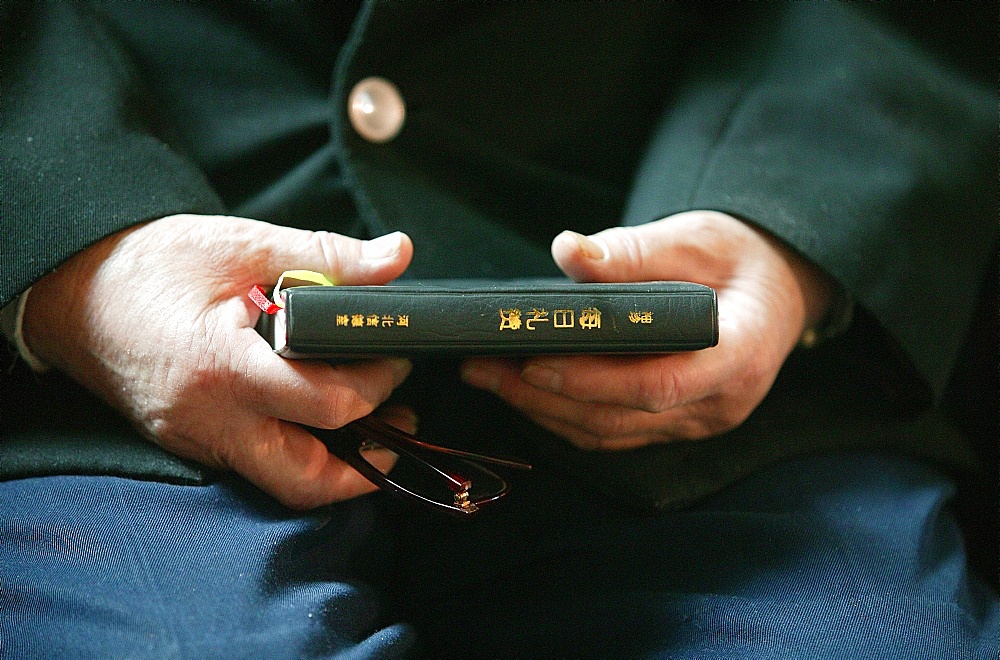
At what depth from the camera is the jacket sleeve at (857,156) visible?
2.09ft

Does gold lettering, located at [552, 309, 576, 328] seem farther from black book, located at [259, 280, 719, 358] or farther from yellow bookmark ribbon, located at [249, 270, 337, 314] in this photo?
yellow bookmark ribbon, located at [249, 270, 337, 314]

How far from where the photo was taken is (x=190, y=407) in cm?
48

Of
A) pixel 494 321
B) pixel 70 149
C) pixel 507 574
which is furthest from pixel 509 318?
pixel 70 149

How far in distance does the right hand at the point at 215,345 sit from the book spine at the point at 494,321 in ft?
0.14

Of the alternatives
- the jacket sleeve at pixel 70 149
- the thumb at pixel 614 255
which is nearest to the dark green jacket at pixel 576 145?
the jacket sleeve at pixel 70 149

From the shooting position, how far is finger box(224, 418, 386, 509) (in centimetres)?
49

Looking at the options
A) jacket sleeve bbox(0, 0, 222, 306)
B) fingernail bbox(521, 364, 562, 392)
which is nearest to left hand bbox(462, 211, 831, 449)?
fingernail bbox(521, 364, 562, 392)

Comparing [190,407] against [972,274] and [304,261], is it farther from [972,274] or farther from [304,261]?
[972,274]

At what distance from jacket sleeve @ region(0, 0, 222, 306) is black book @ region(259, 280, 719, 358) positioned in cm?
17

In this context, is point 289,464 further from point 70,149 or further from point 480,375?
point 70,149

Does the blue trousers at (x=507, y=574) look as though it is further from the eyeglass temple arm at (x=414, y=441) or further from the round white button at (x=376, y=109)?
the round white button at (x=376, y=109)

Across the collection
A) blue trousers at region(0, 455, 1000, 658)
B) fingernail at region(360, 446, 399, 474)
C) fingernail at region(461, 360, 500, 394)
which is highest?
fingernail at region(461, 360, 500, 394)

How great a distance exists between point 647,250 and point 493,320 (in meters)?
0.16

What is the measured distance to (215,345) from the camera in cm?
47
